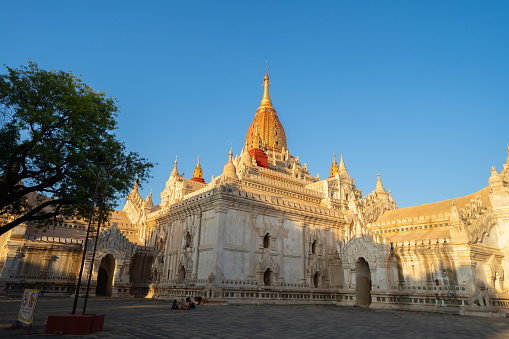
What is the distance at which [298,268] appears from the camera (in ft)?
123

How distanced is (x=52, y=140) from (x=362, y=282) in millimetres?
31162

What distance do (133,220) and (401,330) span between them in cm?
4578

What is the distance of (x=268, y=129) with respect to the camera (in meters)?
81.7

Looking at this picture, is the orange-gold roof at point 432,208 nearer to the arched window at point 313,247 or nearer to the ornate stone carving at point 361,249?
the ornate stone carving at point 361,249

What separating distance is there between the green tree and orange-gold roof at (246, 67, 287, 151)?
180 feet

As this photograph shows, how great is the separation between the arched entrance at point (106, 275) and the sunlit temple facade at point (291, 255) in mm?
128

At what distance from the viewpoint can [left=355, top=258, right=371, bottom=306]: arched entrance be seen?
36406 mm

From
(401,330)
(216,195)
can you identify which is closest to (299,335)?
(401,330)

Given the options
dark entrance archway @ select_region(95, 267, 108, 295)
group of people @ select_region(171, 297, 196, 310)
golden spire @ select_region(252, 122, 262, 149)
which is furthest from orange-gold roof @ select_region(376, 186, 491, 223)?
golden spire @ select_region(252, 122, 262, 149)

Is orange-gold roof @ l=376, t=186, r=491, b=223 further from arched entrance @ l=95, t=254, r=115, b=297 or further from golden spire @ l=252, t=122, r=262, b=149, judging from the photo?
golden spire @ l=252, t=122, r=262, b=149

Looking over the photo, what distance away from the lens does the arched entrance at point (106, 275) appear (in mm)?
39938

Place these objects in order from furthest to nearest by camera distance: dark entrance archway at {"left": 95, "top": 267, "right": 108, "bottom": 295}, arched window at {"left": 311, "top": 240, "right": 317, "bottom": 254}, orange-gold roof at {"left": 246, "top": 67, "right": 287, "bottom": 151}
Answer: orange-gold roof at {"left": 246, "top": 67, "right": 287, "bottom": 151} → dark entrance archway at {"left": 95, "top": 267, "right": 108, "bottom": 295} → arched window at {"left": 311, "top": 240, "right": 317, "bottom": 254}

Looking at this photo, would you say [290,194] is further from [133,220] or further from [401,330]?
[401,330]

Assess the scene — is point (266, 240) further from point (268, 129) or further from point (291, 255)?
point (268, 129)
